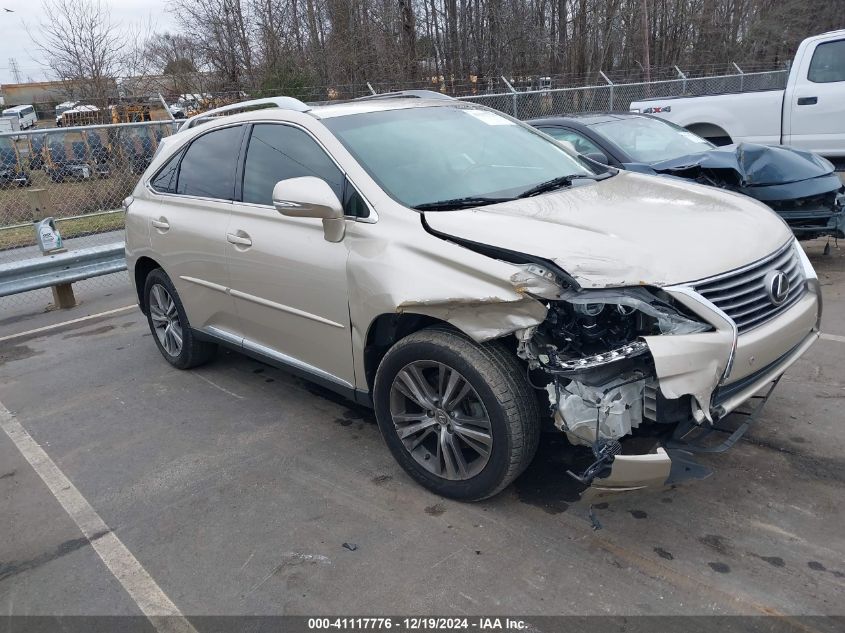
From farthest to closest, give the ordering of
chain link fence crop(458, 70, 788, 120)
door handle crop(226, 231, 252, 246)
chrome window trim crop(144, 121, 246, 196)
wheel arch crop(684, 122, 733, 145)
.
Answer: chain link fence crop(458, 70, 788, 120)
wheel arch crop(684, 122, 733, 145)
chrome window trim crop(144, 121, 246, 196)
door handle crop(226, 231, 252, 246)

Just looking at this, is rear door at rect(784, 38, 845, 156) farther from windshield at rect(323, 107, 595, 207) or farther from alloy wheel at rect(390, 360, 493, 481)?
alloy wheel at rect(390, 360, 493, 481)

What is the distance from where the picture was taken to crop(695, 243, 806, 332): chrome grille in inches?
111

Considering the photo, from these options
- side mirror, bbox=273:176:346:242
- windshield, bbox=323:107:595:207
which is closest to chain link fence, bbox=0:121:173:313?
windshield, bbox=323:107:595:207

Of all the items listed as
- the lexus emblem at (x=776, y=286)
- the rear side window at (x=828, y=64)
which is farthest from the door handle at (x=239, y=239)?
the rear side window at (x=828, y=64)

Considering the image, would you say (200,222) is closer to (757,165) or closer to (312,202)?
(312,202)

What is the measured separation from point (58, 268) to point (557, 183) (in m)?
5.91

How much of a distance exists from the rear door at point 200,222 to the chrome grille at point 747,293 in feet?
9.42

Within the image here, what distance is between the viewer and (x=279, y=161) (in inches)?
162

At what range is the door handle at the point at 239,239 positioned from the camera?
4150mm

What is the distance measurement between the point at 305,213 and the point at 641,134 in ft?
15.9

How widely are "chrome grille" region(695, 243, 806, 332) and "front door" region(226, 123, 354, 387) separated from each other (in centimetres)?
171

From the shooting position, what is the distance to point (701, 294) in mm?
A: 2779

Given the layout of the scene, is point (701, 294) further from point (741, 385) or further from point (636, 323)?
point (741, 385)

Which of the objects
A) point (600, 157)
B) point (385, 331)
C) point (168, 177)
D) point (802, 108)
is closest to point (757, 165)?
point (600, 157)
